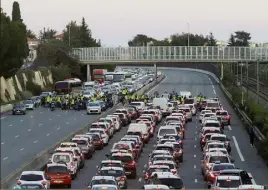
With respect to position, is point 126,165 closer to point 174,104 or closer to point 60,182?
point 60,182

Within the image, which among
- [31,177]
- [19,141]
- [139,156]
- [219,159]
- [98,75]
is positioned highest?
[19,141]

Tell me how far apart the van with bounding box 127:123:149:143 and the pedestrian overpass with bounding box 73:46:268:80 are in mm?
80582

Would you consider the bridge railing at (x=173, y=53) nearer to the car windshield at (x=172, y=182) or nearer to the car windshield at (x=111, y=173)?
the car windshield at (x=111, y=173)

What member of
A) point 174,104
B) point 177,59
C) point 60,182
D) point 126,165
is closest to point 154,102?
point 174,104

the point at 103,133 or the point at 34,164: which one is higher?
the point at 34,164

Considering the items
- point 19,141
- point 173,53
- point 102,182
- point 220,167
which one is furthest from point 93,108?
point 173,53

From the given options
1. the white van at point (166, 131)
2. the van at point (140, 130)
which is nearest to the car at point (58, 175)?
the white van at point (166, 131)

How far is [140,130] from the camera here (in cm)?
4994

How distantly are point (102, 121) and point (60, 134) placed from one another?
9.79 m

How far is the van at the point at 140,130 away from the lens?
161 ft

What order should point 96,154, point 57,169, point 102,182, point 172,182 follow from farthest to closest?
point 96,154 → point 57,169 → point 172,182 → point 102,182

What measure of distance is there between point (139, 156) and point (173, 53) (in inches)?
3703

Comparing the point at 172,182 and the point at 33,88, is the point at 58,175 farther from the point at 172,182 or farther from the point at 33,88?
the point at 33,88

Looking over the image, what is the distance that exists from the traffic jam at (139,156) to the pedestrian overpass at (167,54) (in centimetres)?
6748
